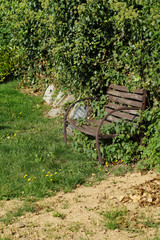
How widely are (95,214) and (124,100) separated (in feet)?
7.98

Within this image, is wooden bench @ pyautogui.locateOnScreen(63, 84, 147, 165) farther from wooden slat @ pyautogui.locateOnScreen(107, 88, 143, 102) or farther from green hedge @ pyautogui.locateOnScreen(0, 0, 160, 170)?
green hedge @ pyautogui.locateOnScreen(0, 0, 160, 170)

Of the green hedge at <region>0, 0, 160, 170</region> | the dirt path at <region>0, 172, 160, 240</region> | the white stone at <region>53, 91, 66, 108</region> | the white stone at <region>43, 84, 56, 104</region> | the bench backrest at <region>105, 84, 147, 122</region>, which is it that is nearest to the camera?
the dirt path at <region>0, 172, 160, 240</region>

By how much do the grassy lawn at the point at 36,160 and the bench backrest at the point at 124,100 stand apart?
0.90 m

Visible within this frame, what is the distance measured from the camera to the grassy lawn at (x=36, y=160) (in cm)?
396

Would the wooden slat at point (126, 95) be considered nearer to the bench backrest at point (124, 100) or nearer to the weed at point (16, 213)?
the bench backrest at point (124, 100)

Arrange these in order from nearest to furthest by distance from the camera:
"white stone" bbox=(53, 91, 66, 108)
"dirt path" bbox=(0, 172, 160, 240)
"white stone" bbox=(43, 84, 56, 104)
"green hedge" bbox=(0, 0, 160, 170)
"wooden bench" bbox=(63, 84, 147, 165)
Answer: "dirt path" bbox=(0, 172, 160, 240)
"wooden bench" bbox=(63, 84, 147, 165)
"green hedge" bbox=(0, 0, 160, 170)
"white stone" bbox=(53, 91, 66, 108)
"white stone" bbox=(43, 84, 56, 104)

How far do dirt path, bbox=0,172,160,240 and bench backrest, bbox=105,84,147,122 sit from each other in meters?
1.22

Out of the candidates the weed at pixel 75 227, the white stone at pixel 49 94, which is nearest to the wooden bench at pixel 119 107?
the weed at pixel 75 227

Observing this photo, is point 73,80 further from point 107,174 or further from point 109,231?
point 109,231

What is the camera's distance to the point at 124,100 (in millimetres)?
5176

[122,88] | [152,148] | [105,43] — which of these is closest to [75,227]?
[152,148]

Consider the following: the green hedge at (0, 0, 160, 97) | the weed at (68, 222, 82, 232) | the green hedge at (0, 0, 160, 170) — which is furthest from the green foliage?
the weed at (68, 222, 82, 232)

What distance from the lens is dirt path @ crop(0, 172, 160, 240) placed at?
2855 mm

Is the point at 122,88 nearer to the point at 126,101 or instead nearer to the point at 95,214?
the point at 126,101
